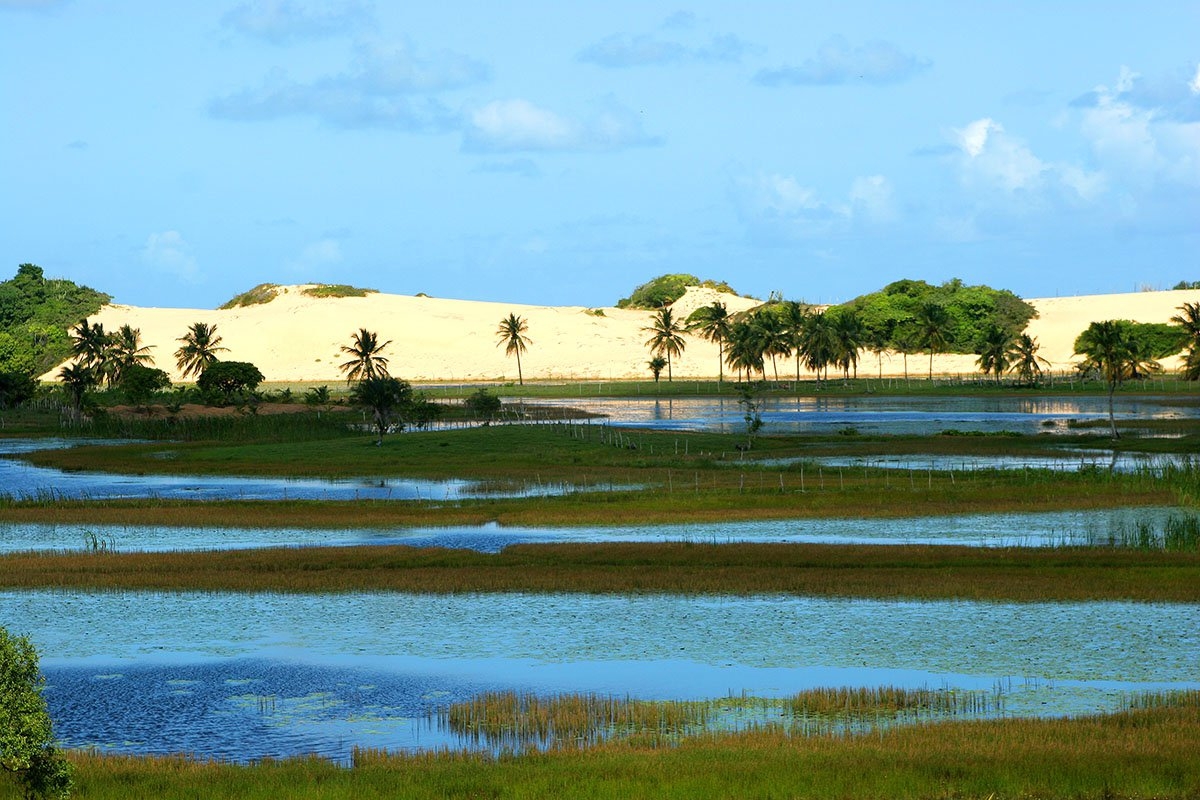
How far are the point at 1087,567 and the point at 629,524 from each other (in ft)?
52.0

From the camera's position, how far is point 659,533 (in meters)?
42.0

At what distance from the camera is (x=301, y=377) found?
196000mm

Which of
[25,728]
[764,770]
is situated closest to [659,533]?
[764,770]

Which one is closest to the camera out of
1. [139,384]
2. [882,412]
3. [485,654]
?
[485,654]

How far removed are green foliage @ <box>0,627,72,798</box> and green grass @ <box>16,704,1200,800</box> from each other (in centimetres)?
95

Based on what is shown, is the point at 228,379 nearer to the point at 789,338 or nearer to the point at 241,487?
the point at 241,487

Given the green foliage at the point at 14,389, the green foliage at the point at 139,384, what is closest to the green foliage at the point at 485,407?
the green foliage at the point at 139,384

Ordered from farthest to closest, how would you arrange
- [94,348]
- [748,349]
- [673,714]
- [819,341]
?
[819,341] → [748,349] → [94,348] → [673,714]

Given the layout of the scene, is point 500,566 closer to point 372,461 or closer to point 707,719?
point 707,719

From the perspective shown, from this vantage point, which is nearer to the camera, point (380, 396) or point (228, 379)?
point (380, 396)

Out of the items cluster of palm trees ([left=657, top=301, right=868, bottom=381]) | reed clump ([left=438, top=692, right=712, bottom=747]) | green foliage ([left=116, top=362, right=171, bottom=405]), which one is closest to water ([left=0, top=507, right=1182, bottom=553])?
reed clump ([left=438, top=692, right=712, bottom=747])

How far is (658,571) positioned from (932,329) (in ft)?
470

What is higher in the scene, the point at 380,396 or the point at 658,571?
the point at 380,396

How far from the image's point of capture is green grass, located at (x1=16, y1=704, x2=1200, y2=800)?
1550 centimetres
